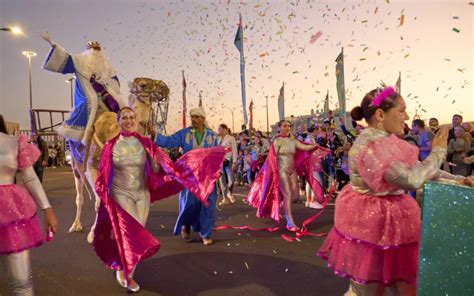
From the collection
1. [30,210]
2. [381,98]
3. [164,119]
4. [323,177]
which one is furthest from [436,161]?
[323,177]

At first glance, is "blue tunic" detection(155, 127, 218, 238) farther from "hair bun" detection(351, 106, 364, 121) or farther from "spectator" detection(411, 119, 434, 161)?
"spectator" detection(411, 119, 434, 161)

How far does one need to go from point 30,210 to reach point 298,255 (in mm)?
3389

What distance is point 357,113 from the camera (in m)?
2.64

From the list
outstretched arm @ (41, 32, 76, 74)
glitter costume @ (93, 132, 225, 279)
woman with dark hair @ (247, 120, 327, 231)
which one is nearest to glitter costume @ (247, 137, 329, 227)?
woman with dark hair @ (247, 120, 327, 231)

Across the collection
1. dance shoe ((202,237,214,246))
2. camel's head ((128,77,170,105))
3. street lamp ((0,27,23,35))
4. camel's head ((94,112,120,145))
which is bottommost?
dance shoe ((202,237,214,246))

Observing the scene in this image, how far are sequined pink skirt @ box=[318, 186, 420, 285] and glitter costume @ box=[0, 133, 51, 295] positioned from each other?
6.88ft

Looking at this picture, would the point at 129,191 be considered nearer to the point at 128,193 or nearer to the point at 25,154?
the point at 128,193

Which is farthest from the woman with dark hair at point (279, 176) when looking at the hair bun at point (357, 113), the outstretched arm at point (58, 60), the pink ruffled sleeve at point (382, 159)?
the pink ruffled sleeve at point (382, 159)

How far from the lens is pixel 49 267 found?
4.57 metres

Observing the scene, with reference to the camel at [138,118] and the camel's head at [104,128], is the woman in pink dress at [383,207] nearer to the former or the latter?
the camel at [138,118]

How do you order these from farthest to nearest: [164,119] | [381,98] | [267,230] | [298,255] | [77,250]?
[267,230]
[164,119]
[77,250]
[298,255]
[381,98]

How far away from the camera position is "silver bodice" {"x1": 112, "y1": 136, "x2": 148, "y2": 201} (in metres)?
3.86

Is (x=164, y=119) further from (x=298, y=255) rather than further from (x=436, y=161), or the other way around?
(x=436, y=161)

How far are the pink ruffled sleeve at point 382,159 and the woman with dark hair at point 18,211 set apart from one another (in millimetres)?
2255
